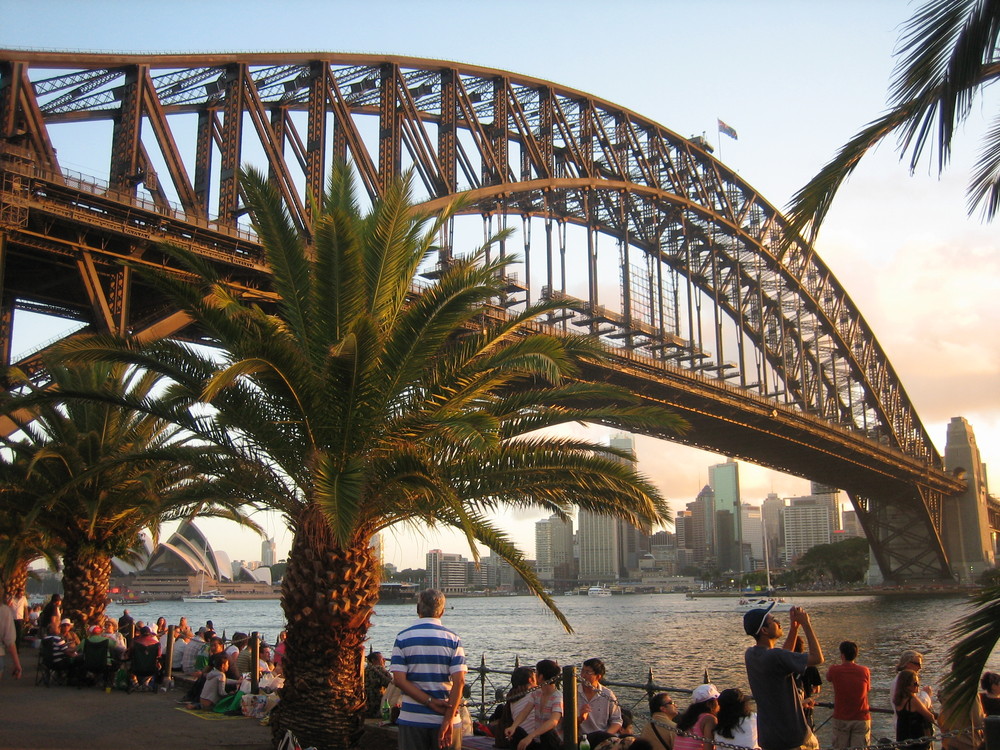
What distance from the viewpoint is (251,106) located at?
99.6 feet

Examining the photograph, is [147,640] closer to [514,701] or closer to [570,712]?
[514,701]

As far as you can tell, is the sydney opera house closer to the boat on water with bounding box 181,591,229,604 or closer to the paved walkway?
the boat on water with bounding box 181,591,229,604

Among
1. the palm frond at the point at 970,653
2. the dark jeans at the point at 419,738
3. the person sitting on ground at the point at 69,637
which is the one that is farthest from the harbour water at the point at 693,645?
the palm frond at the point at 970,653

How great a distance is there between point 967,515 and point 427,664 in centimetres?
9049

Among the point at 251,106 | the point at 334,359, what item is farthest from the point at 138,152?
the point at 334,359

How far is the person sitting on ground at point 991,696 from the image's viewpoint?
9133 mm

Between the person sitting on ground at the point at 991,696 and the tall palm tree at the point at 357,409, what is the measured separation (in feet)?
13.2

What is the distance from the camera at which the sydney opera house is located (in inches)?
4318

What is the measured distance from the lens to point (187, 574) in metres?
133

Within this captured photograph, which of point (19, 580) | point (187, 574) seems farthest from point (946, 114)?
point (187, 574)

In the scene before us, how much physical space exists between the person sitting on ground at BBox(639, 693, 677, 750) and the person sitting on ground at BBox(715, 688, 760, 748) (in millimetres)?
816

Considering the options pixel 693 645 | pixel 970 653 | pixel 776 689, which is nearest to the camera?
pixel 970 653

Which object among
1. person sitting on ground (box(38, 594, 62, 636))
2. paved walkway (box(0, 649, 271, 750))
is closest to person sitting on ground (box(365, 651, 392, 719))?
paved walkway (box(0, 649, 271, 750))

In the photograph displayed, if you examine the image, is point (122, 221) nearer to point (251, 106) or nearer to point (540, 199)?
point (251, 106)
